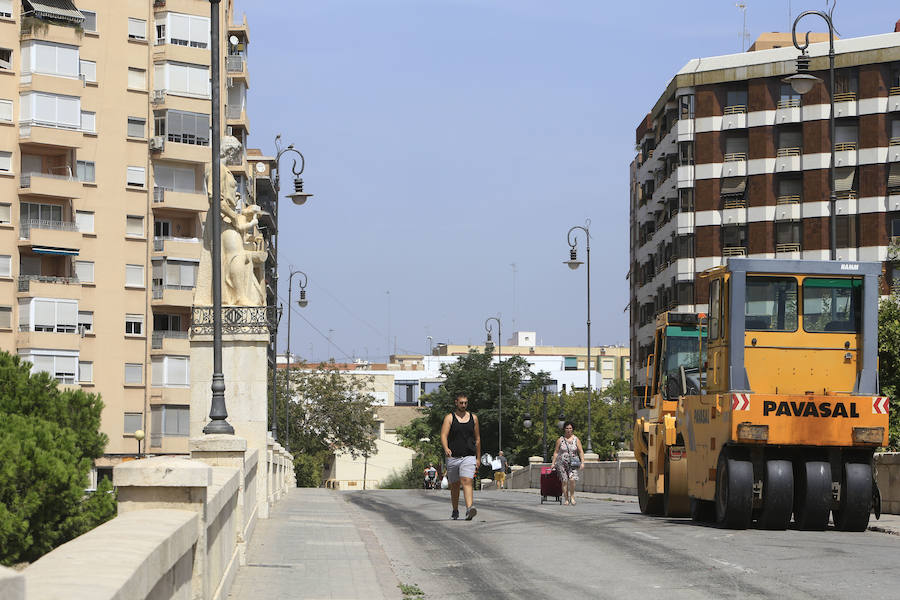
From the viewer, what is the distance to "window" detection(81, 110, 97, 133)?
74375 millimetres

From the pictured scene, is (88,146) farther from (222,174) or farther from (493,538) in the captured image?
(493,538)

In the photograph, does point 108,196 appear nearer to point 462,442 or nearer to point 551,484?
point 551,484

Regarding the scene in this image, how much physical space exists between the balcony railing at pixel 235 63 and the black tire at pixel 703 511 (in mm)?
72340

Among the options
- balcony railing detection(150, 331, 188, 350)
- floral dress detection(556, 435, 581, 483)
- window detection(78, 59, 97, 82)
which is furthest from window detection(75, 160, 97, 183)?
floral dress detection(556, 435, 581, 483)

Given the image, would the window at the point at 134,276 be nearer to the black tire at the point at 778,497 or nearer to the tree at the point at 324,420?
the tree at the point at 324,420

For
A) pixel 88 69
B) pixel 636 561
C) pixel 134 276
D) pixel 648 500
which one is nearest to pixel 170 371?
pixel 134 276

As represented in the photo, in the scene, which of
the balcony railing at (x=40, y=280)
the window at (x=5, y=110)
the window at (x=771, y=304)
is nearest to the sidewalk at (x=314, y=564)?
the window at (x=771, y=304)

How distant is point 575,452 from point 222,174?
960cm

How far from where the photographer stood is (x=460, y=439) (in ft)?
65.1

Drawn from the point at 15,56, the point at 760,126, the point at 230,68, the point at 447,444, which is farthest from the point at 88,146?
the point at 447,444

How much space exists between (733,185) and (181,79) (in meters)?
32.6

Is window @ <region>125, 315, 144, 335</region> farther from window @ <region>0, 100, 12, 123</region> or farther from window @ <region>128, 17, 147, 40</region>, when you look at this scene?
window @ <region>128, 17, 147, 40</region>

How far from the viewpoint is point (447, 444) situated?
65.4ft

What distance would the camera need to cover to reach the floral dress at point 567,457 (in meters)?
29.1
